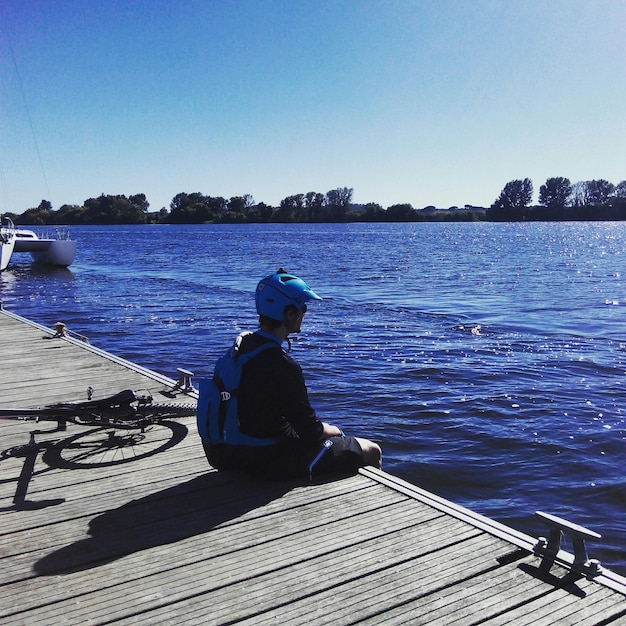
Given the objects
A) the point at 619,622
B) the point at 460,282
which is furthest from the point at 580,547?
the point at 460,282

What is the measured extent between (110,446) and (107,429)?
0.50 m

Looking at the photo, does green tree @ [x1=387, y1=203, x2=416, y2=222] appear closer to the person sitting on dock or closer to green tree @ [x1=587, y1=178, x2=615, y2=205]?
green tree @ [x1=587, y1=178, x2=615, y2=205]

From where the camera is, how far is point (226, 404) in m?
4.40

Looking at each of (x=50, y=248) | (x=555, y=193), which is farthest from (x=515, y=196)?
(x=50, y=248)

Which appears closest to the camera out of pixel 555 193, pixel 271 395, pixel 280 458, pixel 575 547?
pixel 575 547

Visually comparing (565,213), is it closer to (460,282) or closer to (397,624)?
(460,282)

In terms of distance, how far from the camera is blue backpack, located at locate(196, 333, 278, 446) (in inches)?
173

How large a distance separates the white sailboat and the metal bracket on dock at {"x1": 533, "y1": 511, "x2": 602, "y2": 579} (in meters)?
37.6

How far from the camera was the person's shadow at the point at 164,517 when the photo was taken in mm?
3672

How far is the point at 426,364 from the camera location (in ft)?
41.8

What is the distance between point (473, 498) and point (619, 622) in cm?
399

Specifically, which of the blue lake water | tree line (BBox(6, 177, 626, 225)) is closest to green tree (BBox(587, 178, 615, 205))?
tree line (BBox(6, 177, 626, 225))

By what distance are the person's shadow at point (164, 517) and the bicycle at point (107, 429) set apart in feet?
2.93

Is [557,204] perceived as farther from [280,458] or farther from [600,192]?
[280,458]
